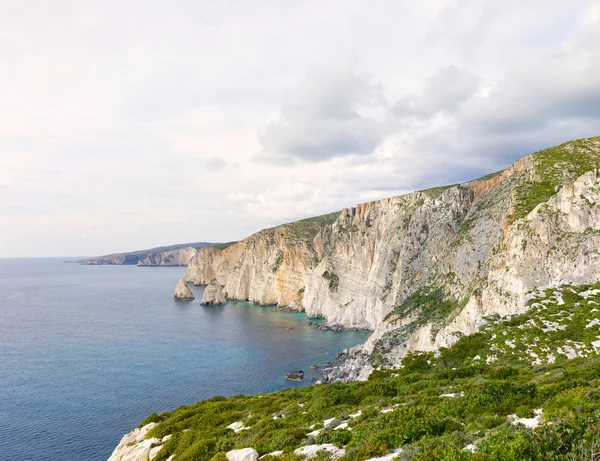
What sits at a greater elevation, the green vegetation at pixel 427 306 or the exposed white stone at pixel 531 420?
the exposed white stone at pixel 531 420

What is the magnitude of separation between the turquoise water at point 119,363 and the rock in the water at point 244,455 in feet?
122

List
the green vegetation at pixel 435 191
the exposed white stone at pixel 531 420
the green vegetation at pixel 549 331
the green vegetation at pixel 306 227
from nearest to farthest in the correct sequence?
the exposed white stone at pixel 531 420 → the green vegetation at pixel 549 331 → the green vegetation at pixel 435 191 → the green vegetation at pixel 306 227

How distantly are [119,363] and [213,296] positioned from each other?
8200 cm

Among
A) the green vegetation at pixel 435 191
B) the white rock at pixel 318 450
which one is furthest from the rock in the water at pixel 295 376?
the green vegetation at pixel 435 191

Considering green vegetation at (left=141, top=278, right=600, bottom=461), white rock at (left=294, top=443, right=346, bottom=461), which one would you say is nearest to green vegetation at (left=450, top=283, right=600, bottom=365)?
green vegetation at (left=141, top=278, right=600, bottom=461)

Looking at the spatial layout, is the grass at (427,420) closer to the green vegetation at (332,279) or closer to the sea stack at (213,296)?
the green vegetation at (332,279)

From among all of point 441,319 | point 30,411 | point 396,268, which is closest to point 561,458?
point 441,319

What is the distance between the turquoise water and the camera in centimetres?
4966

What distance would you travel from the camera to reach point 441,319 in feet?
212

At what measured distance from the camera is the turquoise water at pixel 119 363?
49.7 metres

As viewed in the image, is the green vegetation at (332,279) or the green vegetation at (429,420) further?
the green vegetation at (332,279)

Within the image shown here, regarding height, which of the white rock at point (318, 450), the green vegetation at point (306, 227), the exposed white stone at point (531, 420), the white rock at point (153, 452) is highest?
the green vegetation at point (306, 227)

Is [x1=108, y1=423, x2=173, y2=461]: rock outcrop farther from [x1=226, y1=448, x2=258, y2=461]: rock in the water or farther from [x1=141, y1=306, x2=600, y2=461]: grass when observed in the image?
[x1=226, y1=448, x2=258, y2=461]: rock in the water

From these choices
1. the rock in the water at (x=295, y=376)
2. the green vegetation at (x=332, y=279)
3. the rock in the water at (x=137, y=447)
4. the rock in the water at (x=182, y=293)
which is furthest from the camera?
the rock in the water at (x=182, y=293)
